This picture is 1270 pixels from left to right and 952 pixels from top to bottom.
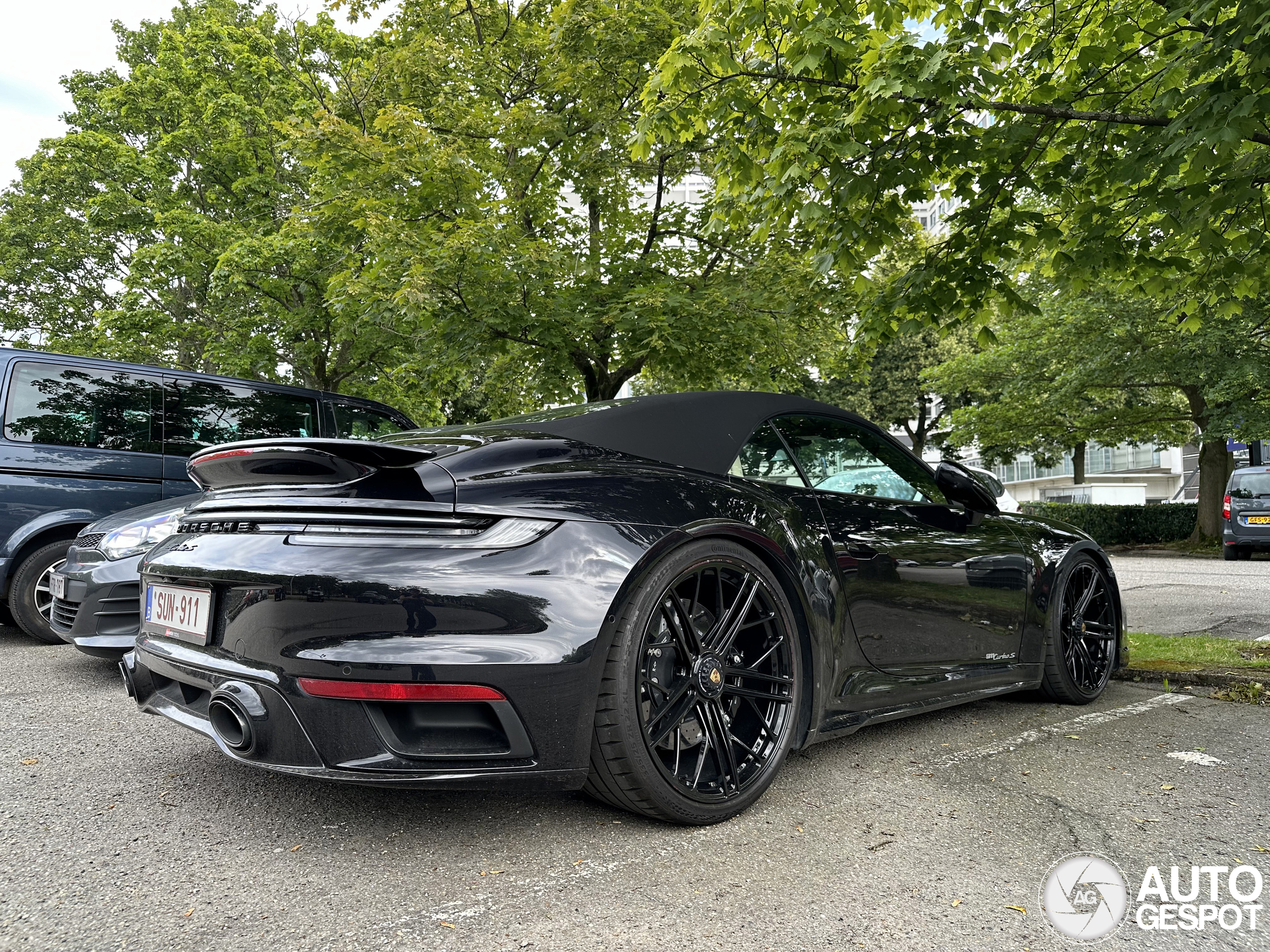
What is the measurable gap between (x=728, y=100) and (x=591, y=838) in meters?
3.80

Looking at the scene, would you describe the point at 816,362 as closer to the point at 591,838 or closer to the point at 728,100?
the point at 728,100

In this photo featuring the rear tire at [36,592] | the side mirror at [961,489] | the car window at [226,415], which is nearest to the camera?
the side mirror at [961,489]

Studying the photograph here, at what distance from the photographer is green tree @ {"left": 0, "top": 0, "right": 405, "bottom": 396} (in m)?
15.1

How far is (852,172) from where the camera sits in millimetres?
4680

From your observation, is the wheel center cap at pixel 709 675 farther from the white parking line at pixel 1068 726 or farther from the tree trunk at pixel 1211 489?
the tree trunk at pixel 1211 489

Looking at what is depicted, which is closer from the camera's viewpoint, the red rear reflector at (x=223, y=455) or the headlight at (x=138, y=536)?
the red rear reflector at (x=223, y=455)

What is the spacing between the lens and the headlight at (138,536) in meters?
4.54

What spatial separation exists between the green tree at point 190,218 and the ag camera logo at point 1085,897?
11.7m

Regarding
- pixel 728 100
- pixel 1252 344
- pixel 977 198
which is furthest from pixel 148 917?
pixel 1252 344

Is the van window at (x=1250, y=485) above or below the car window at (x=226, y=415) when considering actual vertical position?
below

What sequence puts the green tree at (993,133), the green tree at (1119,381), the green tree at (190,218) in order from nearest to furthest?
the green tree at (993,133) → the green tree at (190,218) → the green tree at (1119,381)

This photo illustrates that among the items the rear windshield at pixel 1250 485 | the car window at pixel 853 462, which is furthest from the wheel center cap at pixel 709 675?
the rear windshield at pixel 1250 485

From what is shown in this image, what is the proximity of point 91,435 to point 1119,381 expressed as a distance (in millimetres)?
18476

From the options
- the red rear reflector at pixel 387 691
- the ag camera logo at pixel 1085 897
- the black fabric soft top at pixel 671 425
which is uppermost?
the black fabric soft top at pixel 671 425
